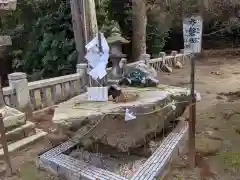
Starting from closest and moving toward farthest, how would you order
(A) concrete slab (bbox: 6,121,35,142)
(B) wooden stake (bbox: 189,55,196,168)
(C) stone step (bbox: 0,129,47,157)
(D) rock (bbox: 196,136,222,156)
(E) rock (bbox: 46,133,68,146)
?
1. (B) wooden stake (bbox: 189,55,196,168)
2. (D) rock (bbox: 196,136,222,156)
3. (C) stone step (bbox: 0,129,47,157)
4. (A) concrete slab (bbox: 6,121,35,142)
5. (E) rock (bbox: 46,133,68,146)

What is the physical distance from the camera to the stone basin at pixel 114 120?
10.5ft

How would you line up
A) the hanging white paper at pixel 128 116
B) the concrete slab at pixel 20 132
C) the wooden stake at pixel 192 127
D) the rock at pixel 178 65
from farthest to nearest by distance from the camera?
the rock at pixel 178 65 < the concrete slab at pixel 20 132 < the wooden stake at pixel 192 127 < the hanging white paper at pixel 128 116

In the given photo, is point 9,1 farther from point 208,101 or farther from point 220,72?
point 220,72

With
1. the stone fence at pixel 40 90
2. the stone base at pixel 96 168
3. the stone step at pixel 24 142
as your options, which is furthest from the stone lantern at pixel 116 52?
the stone step at pixel 24 142

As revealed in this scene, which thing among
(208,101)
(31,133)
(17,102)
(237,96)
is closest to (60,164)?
(31,133)

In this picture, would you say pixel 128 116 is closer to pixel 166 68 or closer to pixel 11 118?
pixel 11 118

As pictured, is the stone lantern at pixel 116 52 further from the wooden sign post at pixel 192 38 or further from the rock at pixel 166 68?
the rock at pixel 166 68

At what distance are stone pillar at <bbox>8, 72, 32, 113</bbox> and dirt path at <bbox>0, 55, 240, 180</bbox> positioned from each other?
510mm

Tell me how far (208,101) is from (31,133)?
4273mm

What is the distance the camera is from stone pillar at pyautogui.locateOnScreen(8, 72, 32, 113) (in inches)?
205

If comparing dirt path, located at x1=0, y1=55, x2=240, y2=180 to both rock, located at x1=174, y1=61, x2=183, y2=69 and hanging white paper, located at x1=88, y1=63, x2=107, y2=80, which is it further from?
rock, located at x1=174, y1=61, x2=183, y2=69

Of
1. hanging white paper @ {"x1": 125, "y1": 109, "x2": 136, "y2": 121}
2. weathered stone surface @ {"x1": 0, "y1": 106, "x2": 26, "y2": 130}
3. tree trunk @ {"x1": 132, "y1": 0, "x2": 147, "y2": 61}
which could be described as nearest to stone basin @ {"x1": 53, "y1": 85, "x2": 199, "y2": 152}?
hanging white paper @ {"x1": 125, "y1": 109, "x2": 136, "y2": 121}

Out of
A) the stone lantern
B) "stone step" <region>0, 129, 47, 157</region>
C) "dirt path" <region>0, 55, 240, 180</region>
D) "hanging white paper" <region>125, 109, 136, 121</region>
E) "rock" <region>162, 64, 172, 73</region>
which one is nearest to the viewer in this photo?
"hanging white paper" <region>125, 109, 136, 121</region>

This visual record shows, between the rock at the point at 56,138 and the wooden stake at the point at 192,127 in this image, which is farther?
the rock at the point at 56,138
